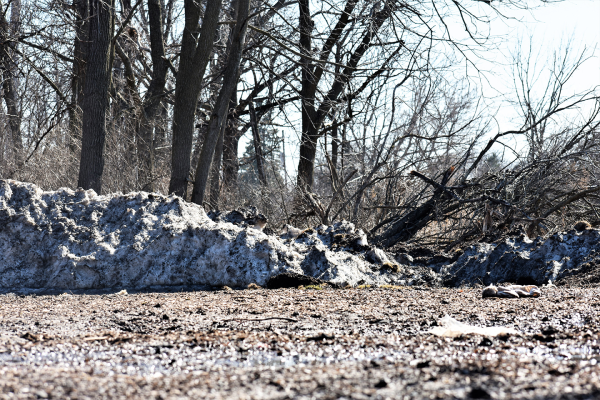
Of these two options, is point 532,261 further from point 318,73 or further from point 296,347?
point 318,73

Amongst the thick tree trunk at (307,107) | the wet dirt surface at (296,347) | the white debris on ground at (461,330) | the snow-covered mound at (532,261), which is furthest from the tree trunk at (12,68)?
the white debris on ground at (461,330)

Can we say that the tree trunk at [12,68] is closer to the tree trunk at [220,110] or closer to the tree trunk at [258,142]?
the tree trunk at [220,110]

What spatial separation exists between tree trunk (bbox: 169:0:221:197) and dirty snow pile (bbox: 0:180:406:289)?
309cm

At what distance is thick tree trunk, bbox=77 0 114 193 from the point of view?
8173 millimetres

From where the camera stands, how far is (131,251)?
508 centimetres

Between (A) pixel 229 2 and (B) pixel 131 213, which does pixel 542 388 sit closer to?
(B) pixel 131 213

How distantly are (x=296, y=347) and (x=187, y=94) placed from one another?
270 inches

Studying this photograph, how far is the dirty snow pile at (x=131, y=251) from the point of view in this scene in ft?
16.5

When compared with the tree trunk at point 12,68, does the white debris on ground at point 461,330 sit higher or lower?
lower

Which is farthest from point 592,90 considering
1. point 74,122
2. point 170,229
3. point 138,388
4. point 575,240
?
point 74,122

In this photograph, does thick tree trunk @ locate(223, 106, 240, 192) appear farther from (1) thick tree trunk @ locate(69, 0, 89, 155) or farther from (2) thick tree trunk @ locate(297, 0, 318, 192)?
(1) thick tree trunk @ locate(69, 0, 89, 155)

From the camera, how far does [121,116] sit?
38.5 feet

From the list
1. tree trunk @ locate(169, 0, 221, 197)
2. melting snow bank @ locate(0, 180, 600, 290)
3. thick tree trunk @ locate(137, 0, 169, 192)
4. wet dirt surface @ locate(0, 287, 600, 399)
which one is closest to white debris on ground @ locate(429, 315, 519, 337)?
wet dirt surface @ locate(0, 287, 600, 399)

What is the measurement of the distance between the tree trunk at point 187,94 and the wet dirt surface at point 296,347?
4.33m
